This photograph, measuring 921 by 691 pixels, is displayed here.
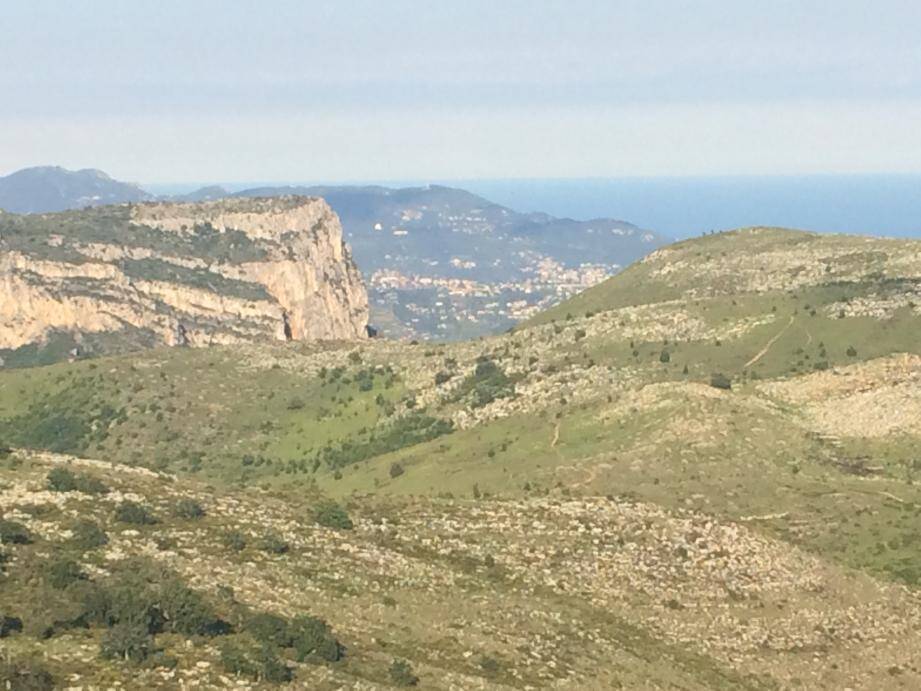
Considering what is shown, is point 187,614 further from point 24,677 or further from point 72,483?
point 72,483

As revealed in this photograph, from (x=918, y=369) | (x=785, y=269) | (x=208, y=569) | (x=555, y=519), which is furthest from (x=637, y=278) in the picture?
(x=208, y=569)

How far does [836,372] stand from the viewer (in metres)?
99.2

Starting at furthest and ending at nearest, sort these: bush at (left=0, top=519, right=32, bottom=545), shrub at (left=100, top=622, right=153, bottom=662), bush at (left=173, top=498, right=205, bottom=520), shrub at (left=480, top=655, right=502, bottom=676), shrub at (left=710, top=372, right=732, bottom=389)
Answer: shrub at (left=710, top=372, right=732, bottom=389) → bush at (left=173, top=498, right=205, bottom=520) → bush at (left=0, top=519, right=32, bottom=545) → shrub at (left=480, top=655, right=502, bottom=676) → shrub at (left=100, top=622, right=153, bottom=662)

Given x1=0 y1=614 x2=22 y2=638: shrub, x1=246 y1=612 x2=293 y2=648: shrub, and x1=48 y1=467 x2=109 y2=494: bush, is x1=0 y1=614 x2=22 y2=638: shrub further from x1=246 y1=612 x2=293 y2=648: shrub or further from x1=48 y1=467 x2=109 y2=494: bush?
x1=48 y1=467 x2=109 y2=494: bush

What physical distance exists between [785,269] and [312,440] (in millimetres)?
81942

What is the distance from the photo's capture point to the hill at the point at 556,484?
43719mm

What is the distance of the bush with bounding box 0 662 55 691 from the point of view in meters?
27.4

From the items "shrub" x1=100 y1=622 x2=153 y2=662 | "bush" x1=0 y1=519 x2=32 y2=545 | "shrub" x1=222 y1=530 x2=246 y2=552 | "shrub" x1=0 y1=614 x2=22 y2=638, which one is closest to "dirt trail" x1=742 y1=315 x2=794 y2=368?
"shrub" x1=222 y1=530 x2=246 y2=552

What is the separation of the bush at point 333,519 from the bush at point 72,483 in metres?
11.4

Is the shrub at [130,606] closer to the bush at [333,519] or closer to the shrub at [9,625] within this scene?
the shrub at [9,625]

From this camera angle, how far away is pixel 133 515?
4788 centimetres

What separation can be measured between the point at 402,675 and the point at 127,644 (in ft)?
31.6

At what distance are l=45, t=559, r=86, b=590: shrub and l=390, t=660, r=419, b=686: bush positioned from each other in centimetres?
1258

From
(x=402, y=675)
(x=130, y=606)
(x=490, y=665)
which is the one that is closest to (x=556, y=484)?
(x=490, y=665)
